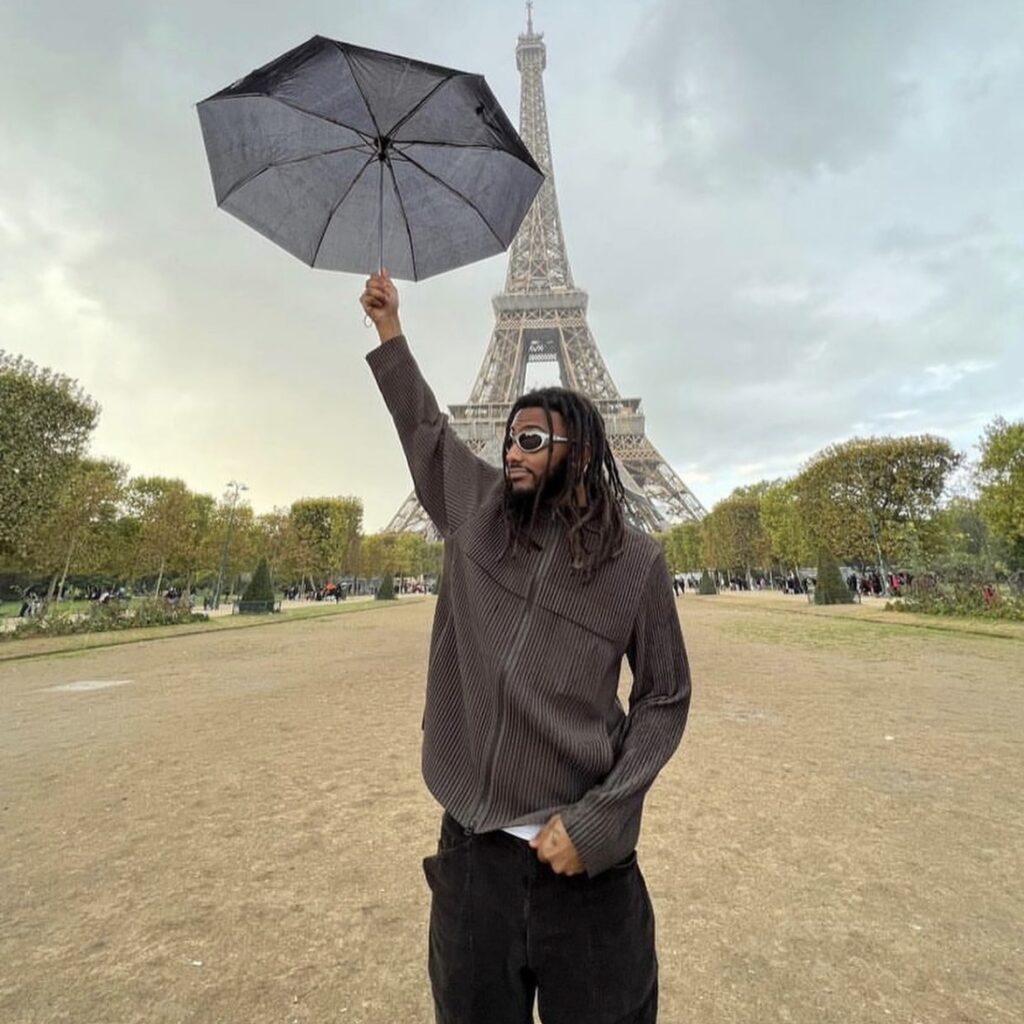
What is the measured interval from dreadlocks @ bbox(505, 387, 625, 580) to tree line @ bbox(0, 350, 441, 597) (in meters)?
20.1

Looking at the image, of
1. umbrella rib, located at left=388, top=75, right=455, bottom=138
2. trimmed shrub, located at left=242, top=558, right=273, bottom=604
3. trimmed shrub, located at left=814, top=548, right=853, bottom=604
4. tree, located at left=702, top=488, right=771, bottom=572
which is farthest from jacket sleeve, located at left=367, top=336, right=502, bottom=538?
tree, located at left=702, top=488, right=771, bottom=572

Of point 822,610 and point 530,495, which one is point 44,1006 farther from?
point 822,610

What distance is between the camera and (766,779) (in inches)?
175

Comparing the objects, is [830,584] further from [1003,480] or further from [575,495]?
[575,495]

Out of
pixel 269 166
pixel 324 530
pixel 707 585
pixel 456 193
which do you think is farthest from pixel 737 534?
pixel 269 166

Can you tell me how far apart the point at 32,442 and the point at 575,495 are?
20963 mm

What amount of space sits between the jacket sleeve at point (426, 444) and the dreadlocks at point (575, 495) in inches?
5.4

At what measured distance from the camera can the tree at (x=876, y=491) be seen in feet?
76.8

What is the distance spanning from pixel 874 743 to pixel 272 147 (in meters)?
6.13

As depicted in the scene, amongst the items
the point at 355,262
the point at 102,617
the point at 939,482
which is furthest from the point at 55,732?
the point at 939,482

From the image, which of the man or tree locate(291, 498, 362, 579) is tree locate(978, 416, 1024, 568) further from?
tree locate(291, 498, 362, 579)

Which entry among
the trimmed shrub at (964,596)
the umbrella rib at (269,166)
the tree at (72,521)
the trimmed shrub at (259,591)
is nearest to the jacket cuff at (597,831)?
the umbrella rib at (269,166)

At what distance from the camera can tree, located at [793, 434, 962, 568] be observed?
76.8 feet

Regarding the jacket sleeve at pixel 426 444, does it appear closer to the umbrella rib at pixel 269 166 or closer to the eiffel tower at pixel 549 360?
the umbrella rib at pixel 269 166
